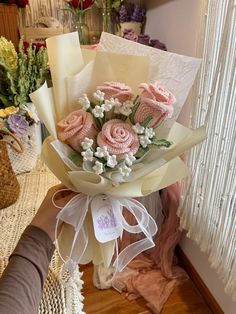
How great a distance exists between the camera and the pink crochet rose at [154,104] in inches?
20.0

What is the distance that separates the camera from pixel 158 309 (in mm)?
1460

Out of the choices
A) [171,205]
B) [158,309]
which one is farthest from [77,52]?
[158,309]

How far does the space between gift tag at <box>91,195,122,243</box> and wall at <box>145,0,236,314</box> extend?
35.2 inches

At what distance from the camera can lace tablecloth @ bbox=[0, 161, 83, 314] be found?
67cm

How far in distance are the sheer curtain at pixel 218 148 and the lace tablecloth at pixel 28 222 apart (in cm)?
67

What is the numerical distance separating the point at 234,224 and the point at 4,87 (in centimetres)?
103

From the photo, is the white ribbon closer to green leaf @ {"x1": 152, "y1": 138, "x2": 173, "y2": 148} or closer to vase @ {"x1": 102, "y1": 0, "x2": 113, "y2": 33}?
green leaf @ {"x1": 152, "y1": 138, "x2": 173, "y2": 148}

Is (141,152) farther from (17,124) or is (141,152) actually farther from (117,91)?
(17,124)

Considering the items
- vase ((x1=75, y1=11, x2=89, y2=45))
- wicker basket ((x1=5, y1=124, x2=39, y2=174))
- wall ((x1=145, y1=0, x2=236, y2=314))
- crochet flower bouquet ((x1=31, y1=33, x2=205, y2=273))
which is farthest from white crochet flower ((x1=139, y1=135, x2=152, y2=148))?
vase ((x1=75, y1=11, x2=89, y2=45))

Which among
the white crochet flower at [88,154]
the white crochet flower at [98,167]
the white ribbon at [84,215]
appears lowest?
the white ribbon at [84,215]

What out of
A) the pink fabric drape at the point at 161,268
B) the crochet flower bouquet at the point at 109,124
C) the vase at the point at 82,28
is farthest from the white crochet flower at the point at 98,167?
the vase at the point at 82,28

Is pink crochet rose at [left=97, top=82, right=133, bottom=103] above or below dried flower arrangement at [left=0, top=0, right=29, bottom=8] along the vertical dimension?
below

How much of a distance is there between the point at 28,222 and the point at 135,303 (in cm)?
93

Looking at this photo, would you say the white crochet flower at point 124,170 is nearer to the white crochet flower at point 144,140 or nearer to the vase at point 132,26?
the white crochet flower at point 144,140
